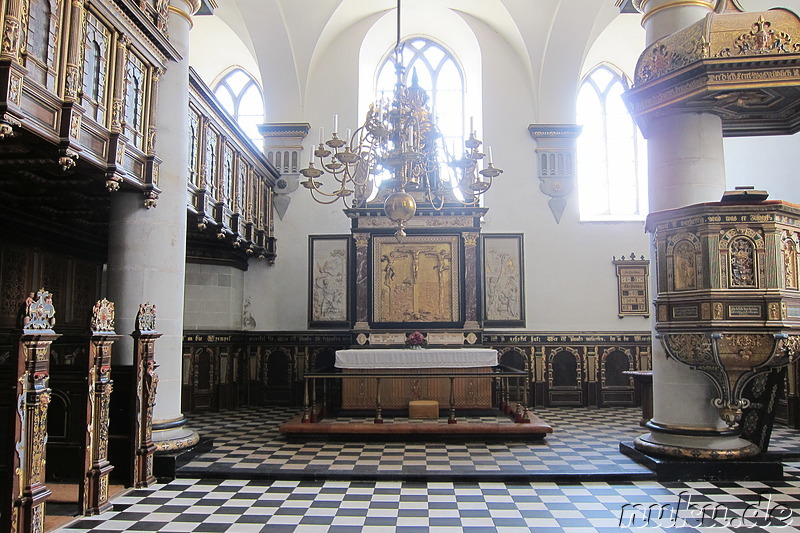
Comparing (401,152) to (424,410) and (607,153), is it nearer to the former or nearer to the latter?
(424,410)

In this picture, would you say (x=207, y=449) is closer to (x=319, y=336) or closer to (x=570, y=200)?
(x=319, y=336)

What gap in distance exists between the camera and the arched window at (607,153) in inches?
574

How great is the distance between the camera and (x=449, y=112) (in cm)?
1496

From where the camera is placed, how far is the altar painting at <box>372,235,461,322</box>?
12.0 m

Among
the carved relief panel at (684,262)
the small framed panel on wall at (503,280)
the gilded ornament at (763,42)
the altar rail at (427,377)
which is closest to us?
the gilded ornament at (763,42)

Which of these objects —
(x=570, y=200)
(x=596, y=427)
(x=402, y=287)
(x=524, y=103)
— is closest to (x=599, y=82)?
(x=524, y=103)

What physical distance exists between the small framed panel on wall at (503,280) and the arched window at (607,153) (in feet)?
6.97

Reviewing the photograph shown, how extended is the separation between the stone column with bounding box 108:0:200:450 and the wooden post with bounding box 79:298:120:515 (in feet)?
3.48

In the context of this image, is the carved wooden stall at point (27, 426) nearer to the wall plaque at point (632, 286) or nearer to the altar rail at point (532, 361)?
the altar rail at point (532, 361)

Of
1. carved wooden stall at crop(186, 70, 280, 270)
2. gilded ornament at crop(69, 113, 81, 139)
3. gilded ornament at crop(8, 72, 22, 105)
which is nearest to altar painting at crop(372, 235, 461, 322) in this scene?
carved wooden stall at crop(186, 70, 280, 270)

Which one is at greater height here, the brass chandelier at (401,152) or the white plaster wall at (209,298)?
the brass chandelier at (401,152)

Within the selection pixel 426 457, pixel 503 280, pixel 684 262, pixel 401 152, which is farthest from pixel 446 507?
pixel 503 280

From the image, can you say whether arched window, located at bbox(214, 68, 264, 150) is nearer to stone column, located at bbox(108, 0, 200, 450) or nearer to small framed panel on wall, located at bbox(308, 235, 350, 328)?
small framed panel on wall, located at bbox(308, 235, 350, 328)

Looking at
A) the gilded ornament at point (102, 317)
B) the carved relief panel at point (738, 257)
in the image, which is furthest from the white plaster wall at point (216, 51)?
the carved relief panel at point (738, 257)
